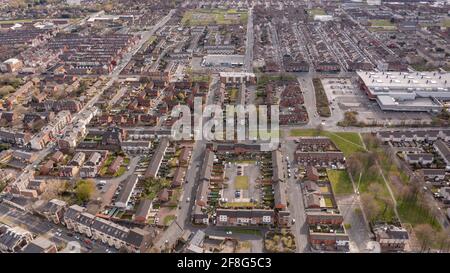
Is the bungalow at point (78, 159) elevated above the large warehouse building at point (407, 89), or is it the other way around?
the large warehouse building at point (407, 89)

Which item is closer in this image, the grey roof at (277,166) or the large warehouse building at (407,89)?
the grey roof at (277,166)

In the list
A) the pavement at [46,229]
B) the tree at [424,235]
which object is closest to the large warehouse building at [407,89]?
the tree at [424,235]

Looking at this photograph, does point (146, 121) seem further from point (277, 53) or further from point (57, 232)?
point (277, 53)

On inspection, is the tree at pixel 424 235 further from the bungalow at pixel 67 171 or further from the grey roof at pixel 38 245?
the bungalow at pixel 67 171

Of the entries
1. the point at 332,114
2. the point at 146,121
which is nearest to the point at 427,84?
the point at 332,114

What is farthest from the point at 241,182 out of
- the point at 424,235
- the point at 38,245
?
the point at 38,245

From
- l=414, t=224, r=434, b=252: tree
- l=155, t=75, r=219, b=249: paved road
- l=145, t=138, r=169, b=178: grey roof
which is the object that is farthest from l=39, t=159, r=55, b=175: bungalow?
l=414, t=224, r=434, b=252: tree

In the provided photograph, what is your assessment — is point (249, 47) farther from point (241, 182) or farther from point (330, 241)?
point (330, 241)

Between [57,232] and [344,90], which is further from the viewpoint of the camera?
[344,90]
